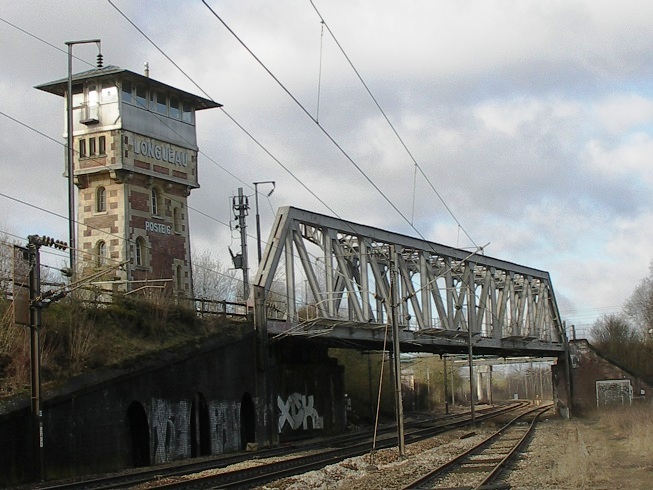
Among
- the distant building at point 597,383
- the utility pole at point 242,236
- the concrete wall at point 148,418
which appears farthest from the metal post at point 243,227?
the distant building at point 597,383

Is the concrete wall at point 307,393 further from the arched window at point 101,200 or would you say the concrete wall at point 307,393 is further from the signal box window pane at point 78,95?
the signal box window pane at point 78,95

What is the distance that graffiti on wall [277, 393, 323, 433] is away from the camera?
144ft

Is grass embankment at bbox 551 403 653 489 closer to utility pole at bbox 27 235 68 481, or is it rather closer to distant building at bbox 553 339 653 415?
utility pole at bbox 27 235 68 481

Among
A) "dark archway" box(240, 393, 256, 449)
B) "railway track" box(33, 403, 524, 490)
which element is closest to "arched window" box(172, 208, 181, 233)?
"dark archway" box(240, 393, 256, 449)

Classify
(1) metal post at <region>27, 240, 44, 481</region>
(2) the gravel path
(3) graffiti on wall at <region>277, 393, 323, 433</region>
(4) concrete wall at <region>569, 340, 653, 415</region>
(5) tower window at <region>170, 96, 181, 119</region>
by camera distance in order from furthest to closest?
1. (4) concrete wall at <region>569, 340, 653, 415</region>
2. (5) tower window at <region>170, 96, 181, 119</region>
3. (3) graffiti on wall at <region>277, 393, 323, 433</region>
4. (1) metal post at <region>27, 240, 44, 481</region>
5. (2) the gravel path

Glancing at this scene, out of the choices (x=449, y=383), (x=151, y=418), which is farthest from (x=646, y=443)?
(x=449, y=383)

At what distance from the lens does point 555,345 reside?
73562 mm

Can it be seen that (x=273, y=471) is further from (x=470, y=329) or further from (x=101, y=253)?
(x=101, y=253)

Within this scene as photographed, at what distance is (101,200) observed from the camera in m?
55.5

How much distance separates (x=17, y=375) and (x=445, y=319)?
28622 mm

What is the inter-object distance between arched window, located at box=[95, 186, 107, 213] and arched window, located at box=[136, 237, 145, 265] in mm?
2670

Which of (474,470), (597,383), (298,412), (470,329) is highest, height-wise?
(470,329)

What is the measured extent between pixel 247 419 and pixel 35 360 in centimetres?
1427

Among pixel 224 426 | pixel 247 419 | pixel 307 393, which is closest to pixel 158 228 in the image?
pixel 307 393
